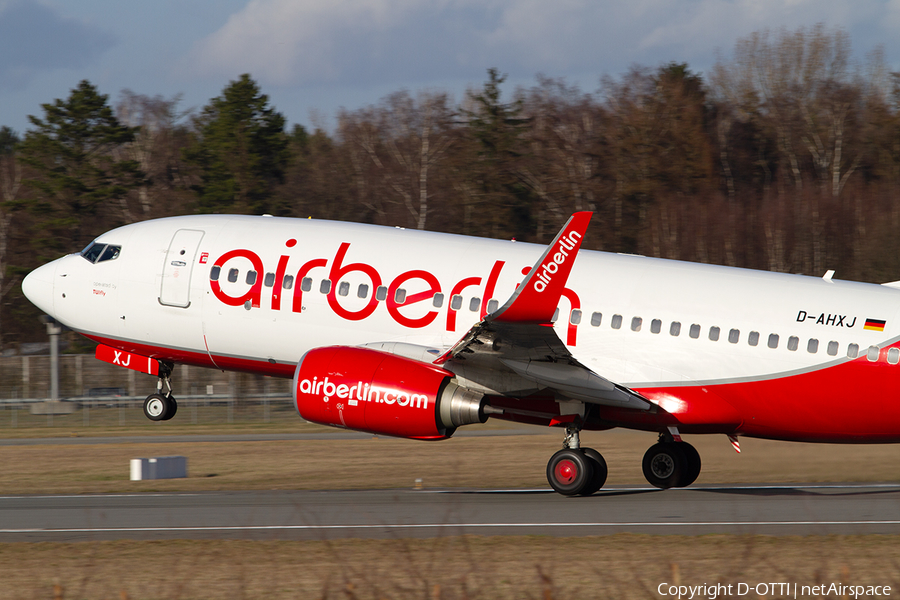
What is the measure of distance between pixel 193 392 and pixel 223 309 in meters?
36.4

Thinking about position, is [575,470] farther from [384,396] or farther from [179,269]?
[179,269]

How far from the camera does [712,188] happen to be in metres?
64.3

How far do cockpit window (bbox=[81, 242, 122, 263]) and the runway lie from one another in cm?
525

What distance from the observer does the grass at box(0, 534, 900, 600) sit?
10977mm

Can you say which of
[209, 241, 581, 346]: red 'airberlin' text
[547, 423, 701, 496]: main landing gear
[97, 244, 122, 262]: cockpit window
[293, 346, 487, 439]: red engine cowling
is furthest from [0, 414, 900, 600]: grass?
[97, 244, 122, 262]: cockpit window

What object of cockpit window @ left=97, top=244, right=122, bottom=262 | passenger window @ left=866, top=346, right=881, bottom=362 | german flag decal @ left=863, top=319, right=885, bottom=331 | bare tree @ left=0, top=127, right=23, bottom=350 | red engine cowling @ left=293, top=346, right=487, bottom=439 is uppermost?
bare tree @ left=0, top=127, right=23, bottom=350

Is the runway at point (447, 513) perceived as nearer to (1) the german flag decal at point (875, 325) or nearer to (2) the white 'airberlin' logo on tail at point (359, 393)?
(2) the white 'airberlin' logo on tail at point (359, 393)

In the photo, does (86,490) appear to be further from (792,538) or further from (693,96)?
(693,96)

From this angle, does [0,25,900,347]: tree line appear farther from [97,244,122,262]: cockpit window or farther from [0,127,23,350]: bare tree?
[97,244,122,262]: cockpit window

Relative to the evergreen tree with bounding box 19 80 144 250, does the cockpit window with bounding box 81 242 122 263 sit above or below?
below

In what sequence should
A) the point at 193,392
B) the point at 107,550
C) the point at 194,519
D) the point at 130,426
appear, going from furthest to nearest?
1. the point at 193,392
2. the point at 130,426
3. the point at 194,519
4. the point at 107,550

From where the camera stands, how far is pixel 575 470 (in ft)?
60.4

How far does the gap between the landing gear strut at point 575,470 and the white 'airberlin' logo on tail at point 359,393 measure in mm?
2935

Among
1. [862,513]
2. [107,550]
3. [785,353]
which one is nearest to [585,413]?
[785,353]
